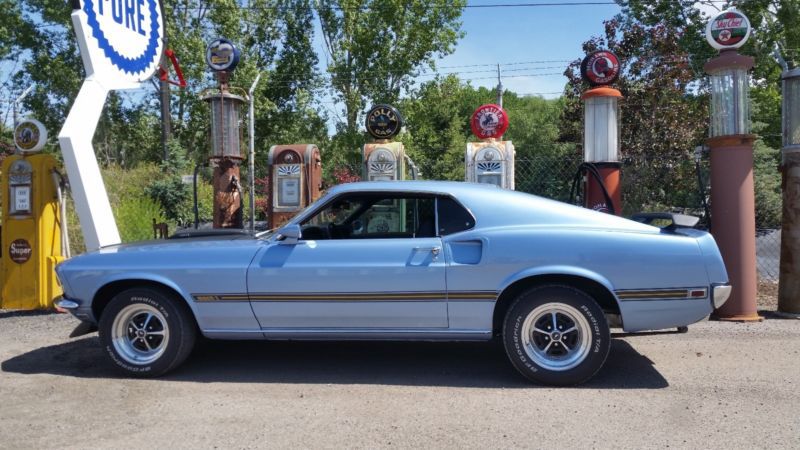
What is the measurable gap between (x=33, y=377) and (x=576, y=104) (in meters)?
13.1

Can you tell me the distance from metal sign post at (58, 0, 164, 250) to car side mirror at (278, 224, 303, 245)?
2756mm

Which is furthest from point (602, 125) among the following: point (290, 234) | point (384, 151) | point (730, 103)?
point (290, 234)

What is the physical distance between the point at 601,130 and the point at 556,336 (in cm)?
391

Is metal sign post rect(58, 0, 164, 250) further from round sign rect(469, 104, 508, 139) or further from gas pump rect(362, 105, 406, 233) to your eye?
round sign rect(469, 104, 508, 139)

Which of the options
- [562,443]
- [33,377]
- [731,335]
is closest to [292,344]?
[33,377]

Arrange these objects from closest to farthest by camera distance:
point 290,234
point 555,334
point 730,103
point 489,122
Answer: point 555,334, point 290,234, point 730,103, point 489,122

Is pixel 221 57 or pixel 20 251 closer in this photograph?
pixel 20 251

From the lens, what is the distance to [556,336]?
186 inches

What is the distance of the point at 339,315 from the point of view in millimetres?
4875

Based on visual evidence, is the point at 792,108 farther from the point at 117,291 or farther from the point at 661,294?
the point at 117,291

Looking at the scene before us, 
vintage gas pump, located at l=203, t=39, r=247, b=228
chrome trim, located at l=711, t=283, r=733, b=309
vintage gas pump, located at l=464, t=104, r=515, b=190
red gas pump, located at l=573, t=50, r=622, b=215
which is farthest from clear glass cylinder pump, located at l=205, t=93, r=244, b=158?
chrome trim, located at l=711, t=283, r=733, b=309

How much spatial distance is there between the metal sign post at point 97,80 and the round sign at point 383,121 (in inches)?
119

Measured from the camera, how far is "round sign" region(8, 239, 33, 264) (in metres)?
8.13

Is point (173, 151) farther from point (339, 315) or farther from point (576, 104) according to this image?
point (339, 315)
